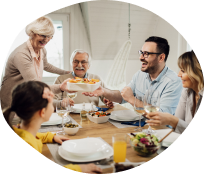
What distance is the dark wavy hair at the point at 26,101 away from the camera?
0.85 m

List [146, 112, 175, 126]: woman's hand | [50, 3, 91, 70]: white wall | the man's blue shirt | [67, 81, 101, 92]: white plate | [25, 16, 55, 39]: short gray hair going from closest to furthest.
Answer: [146, 112, 175, 126]: woman's hand
[67, 81, 101, 92]: white plate
[25, 16, 55, 39]: short gray hair
the man's blue shirt
[50, 3, 91, 70]: white wall

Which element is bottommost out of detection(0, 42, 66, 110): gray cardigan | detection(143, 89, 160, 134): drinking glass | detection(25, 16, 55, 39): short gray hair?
detection(143, 89, 160, 134): drinking glass

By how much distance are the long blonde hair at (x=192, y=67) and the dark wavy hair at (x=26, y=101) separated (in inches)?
31.4

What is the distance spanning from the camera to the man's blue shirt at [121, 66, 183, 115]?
1660 mm

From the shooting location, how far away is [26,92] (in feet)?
2.80

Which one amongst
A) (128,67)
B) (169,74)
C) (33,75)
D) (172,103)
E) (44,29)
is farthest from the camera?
(128,67)

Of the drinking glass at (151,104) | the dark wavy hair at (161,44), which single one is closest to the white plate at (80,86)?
the drinking glass at (151,104)

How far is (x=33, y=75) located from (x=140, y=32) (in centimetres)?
263

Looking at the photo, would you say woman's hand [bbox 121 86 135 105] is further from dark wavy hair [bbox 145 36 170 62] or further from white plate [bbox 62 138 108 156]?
→ white plate [bbox 62 138 108 156]

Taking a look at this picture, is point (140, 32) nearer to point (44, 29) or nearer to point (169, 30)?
point (169, 30)

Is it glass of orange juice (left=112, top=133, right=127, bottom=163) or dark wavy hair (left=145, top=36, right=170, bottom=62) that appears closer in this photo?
glass of orange juice (left=112, top=133, right=127, bottom=163)

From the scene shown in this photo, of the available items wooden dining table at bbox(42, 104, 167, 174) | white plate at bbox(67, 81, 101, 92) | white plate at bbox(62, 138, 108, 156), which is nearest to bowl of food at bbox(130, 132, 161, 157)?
wooden dining table at bbox(42, 104, 167, 174)

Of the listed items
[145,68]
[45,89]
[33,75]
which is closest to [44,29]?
[33,75]

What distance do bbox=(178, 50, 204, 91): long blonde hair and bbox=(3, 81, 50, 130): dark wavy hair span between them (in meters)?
0.80
